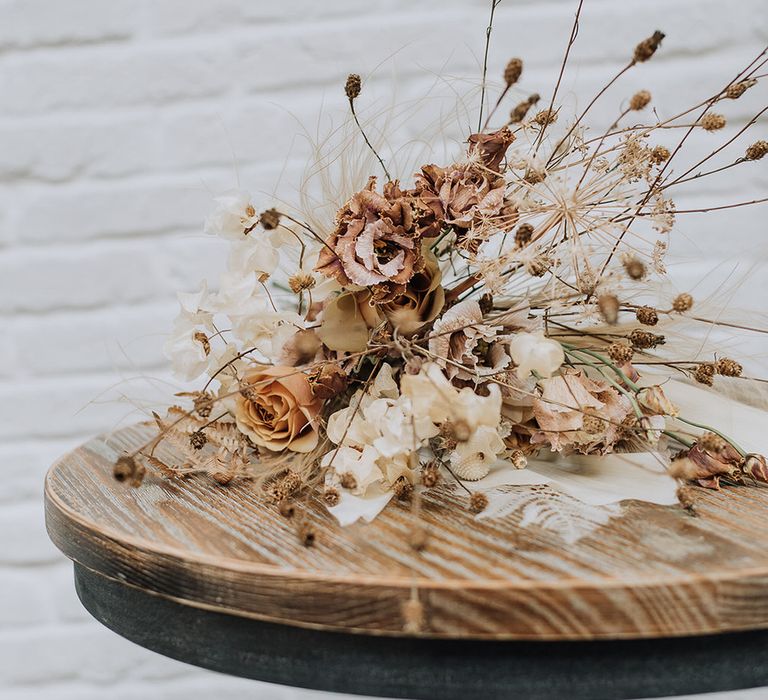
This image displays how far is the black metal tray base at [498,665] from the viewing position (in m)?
0.38

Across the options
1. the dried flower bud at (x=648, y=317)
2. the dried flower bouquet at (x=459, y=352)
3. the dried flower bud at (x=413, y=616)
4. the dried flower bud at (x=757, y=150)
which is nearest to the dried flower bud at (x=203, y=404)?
the dried flower bouquet at (x=459, y=352)

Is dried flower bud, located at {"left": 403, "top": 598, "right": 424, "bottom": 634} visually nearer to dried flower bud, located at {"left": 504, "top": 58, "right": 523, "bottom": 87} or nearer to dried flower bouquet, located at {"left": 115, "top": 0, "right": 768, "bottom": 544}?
dried flower bouquet, located at {"left": 115, "top": 0, "right": 768, "bottom": 544}

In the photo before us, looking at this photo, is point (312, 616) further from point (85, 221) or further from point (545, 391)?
point (85, 221)

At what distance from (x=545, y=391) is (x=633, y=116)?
22.3 inches

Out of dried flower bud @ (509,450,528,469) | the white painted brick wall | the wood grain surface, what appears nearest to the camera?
the wood grain surface

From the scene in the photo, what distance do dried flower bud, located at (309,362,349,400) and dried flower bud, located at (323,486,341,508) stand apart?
0.34ft

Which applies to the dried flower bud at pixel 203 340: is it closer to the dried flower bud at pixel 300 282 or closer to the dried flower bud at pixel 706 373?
the dried flower bud at pixel 300 282

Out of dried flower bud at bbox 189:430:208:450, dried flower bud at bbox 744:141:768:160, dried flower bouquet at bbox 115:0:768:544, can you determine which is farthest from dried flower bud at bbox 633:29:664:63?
dried flower bud at bbox 189:430:208:450

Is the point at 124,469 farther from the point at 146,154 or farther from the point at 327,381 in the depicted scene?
the point at 146,154

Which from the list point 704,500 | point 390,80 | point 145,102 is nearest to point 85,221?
point 145,102

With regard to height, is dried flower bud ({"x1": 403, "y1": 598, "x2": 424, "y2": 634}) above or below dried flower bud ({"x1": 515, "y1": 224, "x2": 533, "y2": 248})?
below

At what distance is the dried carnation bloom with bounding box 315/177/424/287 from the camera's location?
1.80 ft

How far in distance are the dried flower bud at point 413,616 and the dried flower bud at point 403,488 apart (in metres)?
0.16

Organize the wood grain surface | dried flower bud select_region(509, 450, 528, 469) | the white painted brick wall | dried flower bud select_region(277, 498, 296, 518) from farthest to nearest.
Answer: the white painted brick wall < dried flower bud select_region(509, 450, 528, 469) < dried flower bud select_region(277, 498, 296, 518) < the wood grain surface
